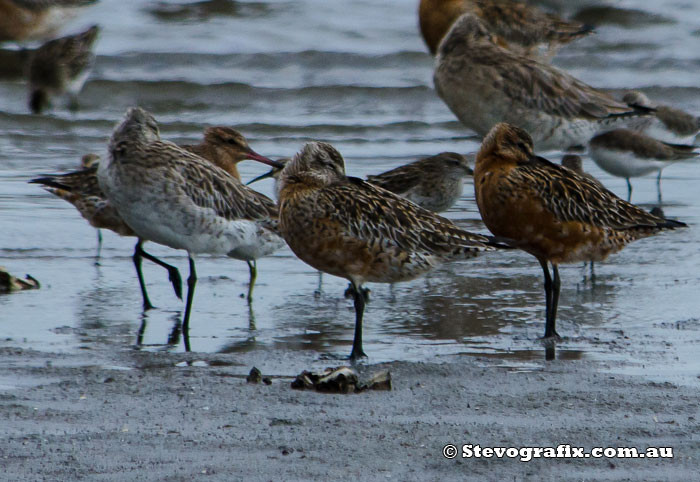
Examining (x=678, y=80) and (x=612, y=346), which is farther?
(x=678, y=80)

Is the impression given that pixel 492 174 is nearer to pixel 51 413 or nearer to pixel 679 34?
pixel 51 413

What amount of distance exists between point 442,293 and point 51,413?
329 centimetres

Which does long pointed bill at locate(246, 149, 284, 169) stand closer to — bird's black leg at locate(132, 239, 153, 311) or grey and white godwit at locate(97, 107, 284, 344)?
grey and white godwit at locate(97, 107, 284, 344)

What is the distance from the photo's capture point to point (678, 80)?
18625mm

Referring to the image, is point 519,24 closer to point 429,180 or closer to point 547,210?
point 429,180

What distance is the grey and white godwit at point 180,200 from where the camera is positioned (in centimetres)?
704

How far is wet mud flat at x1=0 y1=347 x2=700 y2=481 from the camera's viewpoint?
4.34 m

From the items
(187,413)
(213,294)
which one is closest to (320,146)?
(213,294)

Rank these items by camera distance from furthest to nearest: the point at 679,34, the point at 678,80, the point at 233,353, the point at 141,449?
the point at 679,34, the point at 678,80, the point at 233,353, the point at 141,449

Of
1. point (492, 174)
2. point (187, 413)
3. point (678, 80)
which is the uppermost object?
point (492, 174)

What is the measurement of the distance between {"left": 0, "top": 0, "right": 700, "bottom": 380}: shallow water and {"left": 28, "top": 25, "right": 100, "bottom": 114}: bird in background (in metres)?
0.27

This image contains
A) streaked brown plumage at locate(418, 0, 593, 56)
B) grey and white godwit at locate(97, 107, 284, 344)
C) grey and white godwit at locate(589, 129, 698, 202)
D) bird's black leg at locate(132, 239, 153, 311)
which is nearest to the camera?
grey and white godwit at locate(97, 107, 284, 344)

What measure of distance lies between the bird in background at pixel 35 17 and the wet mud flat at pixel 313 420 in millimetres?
13901

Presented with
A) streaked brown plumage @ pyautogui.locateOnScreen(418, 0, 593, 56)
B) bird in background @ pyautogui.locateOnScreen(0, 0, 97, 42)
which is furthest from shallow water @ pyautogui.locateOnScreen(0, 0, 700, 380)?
streaked brown plumage @ pyautogui.locateOnScreen(418, 0, 593, 56)
